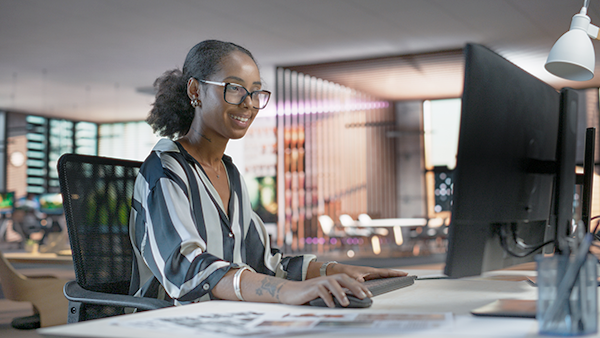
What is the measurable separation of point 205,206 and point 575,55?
1.08 metres

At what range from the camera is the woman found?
1282 mm

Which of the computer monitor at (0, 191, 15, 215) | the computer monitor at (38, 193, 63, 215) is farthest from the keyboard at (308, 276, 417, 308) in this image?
the computer monitor at (0, 191, 15, 215)

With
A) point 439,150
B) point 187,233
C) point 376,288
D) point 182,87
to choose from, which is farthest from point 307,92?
point 376,288

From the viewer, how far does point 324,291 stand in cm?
107

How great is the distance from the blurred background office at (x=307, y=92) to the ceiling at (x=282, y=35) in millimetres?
34

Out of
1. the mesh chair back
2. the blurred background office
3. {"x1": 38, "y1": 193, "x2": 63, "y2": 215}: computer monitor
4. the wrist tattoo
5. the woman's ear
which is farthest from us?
{"x1": 38, "y1": 193, "x2": 63, "y2": 215}: computer monitor

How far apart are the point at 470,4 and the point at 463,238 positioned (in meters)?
6.36

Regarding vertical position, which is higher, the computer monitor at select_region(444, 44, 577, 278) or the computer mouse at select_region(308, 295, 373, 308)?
the computer monitor at select_region(444, 44, 577, 278)

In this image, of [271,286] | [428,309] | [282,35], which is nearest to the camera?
[428,309]

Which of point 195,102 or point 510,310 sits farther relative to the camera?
point 195,102

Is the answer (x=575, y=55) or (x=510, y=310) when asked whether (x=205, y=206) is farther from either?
(x=575, y=55)

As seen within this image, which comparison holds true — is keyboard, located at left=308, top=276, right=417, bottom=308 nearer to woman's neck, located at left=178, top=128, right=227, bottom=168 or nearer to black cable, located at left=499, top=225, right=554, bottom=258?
black cable, located at left=499, top=225, right=554, bottom=258

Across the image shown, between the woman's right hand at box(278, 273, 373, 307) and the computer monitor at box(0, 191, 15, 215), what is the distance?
14457mm

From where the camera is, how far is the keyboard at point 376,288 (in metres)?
1.07
